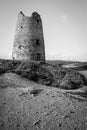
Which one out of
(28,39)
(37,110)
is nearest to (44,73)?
(37,110)

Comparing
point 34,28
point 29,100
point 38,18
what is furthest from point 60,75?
point 38,18

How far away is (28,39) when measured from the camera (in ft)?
43.7

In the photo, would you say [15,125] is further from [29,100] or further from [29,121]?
[29,100]

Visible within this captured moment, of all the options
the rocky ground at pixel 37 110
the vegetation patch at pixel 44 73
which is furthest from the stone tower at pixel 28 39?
the rocky ground at pixel 37 110

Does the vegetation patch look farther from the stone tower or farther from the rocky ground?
the stone tower

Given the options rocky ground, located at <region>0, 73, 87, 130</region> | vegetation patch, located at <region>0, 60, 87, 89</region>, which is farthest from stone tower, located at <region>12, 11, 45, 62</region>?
rocky ground, located at <region>0, 73, 87, 130</region>

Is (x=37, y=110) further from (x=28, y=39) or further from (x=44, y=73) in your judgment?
(x=28, y=39)

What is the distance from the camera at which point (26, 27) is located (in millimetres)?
13492

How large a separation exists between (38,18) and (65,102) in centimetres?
1211

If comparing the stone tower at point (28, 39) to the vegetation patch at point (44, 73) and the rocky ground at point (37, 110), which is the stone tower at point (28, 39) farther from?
the rocky ground at point (37, 110)

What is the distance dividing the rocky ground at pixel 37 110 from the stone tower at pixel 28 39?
861 cm

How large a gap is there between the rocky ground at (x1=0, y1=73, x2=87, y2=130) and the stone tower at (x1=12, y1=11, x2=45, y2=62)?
8608mm

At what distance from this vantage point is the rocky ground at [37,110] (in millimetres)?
3014

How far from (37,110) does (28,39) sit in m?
10.6
